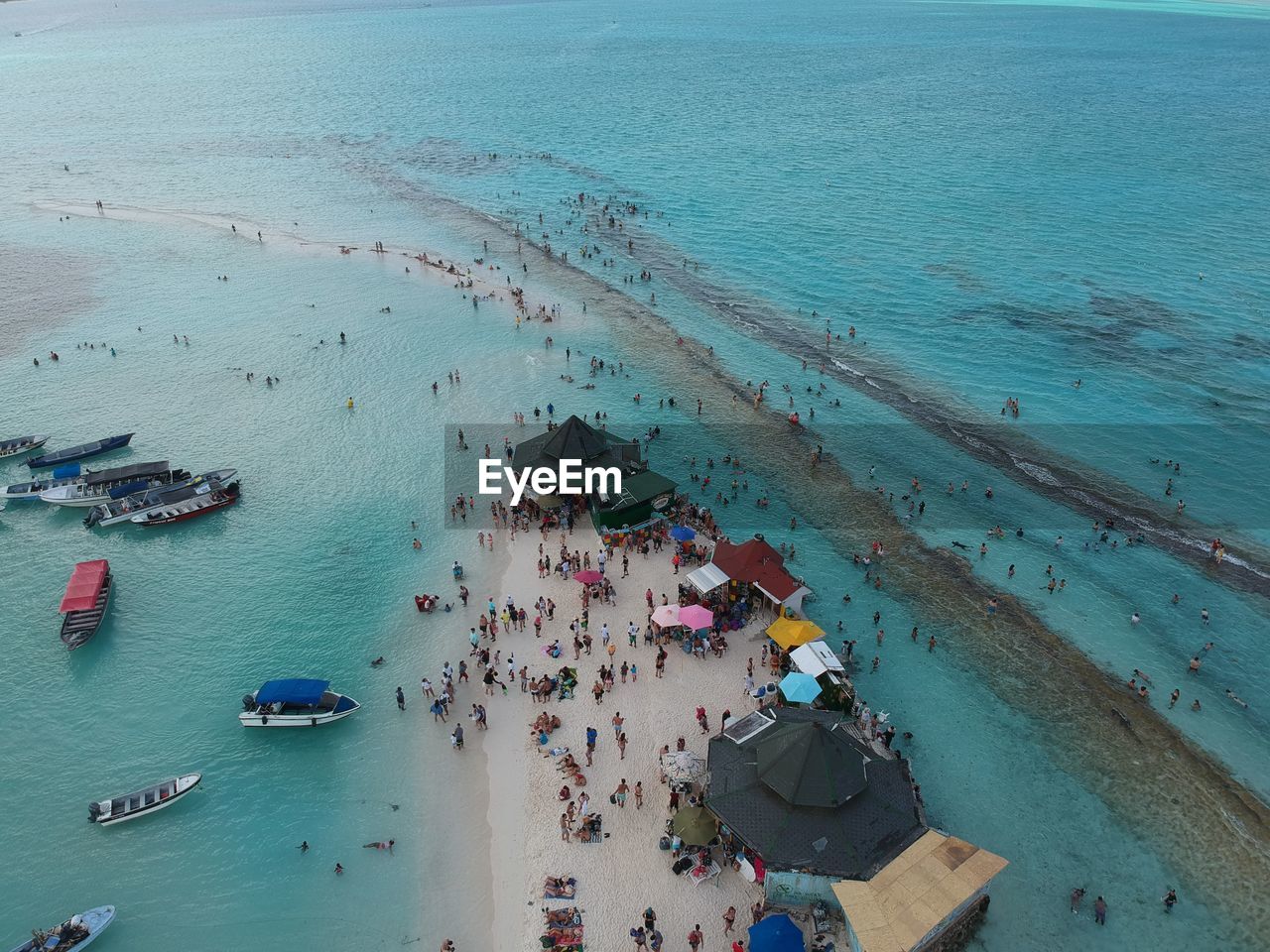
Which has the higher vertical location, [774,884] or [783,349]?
[783,349]

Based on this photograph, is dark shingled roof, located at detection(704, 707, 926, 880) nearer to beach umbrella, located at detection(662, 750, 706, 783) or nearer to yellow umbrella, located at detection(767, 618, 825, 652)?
beach umbrella, located at detection(662, 750, 706, 783)

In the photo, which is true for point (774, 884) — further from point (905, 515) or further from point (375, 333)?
point (375, 333)

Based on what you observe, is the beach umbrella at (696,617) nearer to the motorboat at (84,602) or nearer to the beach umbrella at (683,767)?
the beach umbrella at (683,767)

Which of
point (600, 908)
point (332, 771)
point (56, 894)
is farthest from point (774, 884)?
point (56, 894)

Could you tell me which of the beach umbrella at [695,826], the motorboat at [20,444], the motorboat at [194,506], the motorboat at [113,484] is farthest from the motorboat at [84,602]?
the beach umbrella at [695,826]

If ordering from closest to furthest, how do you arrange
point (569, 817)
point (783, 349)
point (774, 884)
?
point (774, 884) < point (569, 817) < point (783, 349)

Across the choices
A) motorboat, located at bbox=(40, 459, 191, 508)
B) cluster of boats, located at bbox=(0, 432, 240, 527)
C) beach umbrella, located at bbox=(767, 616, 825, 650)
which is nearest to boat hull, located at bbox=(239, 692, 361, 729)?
cluster of boats, located at bbox=(0, 432, 240, 527)

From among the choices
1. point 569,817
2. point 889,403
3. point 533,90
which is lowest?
point 569,817

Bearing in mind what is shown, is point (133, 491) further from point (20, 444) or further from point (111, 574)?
point (20, 444)
